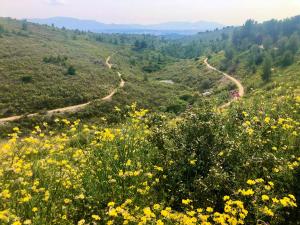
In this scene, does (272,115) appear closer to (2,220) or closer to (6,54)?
(2,220)

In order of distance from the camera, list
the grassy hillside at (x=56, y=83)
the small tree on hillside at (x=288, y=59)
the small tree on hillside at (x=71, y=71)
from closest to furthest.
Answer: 1. the grassy hillside at (x=56, y=83)
2. the small tree on hillside at (x=288, y=59)
3. the small tree on hillside at (x=71, y=71)

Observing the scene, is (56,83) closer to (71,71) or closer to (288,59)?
(71,71)

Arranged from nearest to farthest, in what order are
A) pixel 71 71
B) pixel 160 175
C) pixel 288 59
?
1. pixel 160 175
2. pixel 288 59
3. pixel 71 71

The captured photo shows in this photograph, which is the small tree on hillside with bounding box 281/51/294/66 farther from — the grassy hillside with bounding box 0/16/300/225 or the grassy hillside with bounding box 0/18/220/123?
the grassy hillside with bounding box 0/16/300/225

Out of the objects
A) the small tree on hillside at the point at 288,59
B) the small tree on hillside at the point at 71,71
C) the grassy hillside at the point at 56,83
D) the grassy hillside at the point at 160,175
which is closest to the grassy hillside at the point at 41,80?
the grassy hillside at the point at 56,83

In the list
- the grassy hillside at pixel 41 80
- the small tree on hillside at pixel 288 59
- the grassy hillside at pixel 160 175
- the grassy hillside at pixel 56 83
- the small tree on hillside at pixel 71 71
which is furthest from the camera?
the small tree on hillside at pixel 71 71

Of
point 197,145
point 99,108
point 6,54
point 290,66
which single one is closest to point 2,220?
point 197,145

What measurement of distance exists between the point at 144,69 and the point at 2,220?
397 ft

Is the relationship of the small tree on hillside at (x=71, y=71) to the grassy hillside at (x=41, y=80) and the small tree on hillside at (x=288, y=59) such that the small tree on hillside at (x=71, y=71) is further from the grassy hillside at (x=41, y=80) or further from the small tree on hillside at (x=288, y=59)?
the small tree on hillside at (x=288, y=59)

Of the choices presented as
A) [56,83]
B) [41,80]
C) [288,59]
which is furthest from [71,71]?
[288,59]

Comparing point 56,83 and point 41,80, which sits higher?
point 41,80

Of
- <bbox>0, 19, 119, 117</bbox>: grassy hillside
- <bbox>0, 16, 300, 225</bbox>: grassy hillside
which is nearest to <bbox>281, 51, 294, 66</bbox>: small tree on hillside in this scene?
<bbox>0, 19, 119, 117</bbox>: grassy hillside

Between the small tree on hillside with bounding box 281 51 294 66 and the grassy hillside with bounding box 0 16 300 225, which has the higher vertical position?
the grassy hillside with bounding box 0 16 300 225

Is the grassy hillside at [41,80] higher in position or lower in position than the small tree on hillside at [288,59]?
lower
